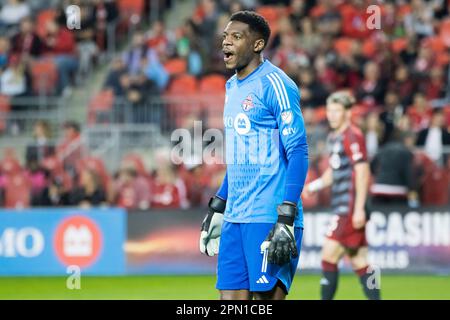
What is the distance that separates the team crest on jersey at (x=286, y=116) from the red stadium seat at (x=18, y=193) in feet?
35.1

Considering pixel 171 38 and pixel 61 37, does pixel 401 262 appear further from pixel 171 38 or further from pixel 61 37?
pixel 61 37

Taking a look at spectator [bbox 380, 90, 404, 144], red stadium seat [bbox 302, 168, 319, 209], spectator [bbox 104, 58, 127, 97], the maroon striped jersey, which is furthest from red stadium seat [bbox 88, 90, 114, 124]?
the maroon striped jersey

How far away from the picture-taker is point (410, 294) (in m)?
13.0

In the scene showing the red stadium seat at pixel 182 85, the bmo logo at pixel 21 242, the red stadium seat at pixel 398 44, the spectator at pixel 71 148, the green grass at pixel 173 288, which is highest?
the red stadium seat at pixel 398 44

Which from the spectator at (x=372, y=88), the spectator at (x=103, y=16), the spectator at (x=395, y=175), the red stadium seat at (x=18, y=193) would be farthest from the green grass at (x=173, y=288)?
the spectator at (x=103, y=16)

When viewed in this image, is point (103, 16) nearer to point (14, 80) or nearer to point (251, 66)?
point (14, 80)

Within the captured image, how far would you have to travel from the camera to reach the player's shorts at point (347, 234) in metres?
10.7

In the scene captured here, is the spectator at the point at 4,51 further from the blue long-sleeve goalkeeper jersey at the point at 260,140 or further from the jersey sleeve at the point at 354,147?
the blue long-sleeve goalkeeper jersey at the point at 260,140

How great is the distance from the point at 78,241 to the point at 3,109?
435cm

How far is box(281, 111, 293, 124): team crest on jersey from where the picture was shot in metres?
6.70

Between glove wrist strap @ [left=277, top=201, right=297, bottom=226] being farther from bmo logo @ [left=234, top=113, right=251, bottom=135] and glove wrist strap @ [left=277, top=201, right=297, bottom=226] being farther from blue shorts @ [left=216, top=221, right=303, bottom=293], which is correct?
bmo logo @ [left=234, top=113, right=251, bottom=135]

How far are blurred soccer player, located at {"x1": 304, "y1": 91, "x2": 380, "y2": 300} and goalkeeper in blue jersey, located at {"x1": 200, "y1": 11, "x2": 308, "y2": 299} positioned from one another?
12.5 feet

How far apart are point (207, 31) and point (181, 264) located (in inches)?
226

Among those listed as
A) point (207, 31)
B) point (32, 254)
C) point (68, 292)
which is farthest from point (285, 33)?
point (68, 292)
